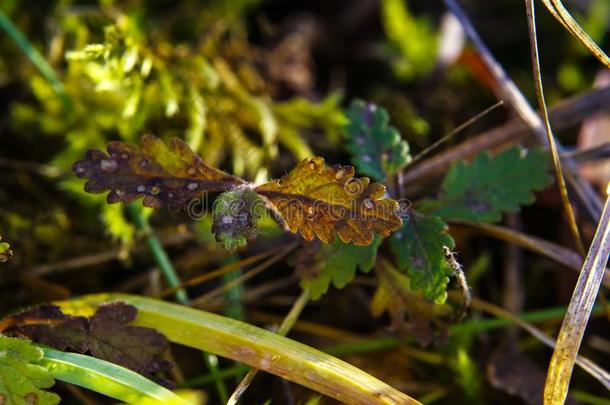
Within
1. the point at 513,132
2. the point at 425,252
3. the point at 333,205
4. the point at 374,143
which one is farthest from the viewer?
the point at 513,132

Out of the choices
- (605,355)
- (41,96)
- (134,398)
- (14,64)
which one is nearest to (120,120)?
(41,96)

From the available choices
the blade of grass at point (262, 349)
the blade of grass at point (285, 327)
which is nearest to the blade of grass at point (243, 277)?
the blade of grass at point (285, 327)

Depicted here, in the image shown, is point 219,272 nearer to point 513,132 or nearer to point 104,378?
point 104,378

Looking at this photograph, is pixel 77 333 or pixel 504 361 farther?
pixel 504 361

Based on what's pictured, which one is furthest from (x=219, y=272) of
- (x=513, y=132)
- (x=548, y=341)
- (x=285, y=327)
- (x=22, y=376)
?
(x=513, y=132)

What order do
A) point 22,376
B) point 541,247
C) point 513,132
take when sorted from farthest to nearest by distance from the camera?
1. point 513,132
2. point 541,247
3. point 22,376

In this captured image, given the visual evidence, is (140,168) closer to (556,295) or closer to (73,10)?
(73,10)
